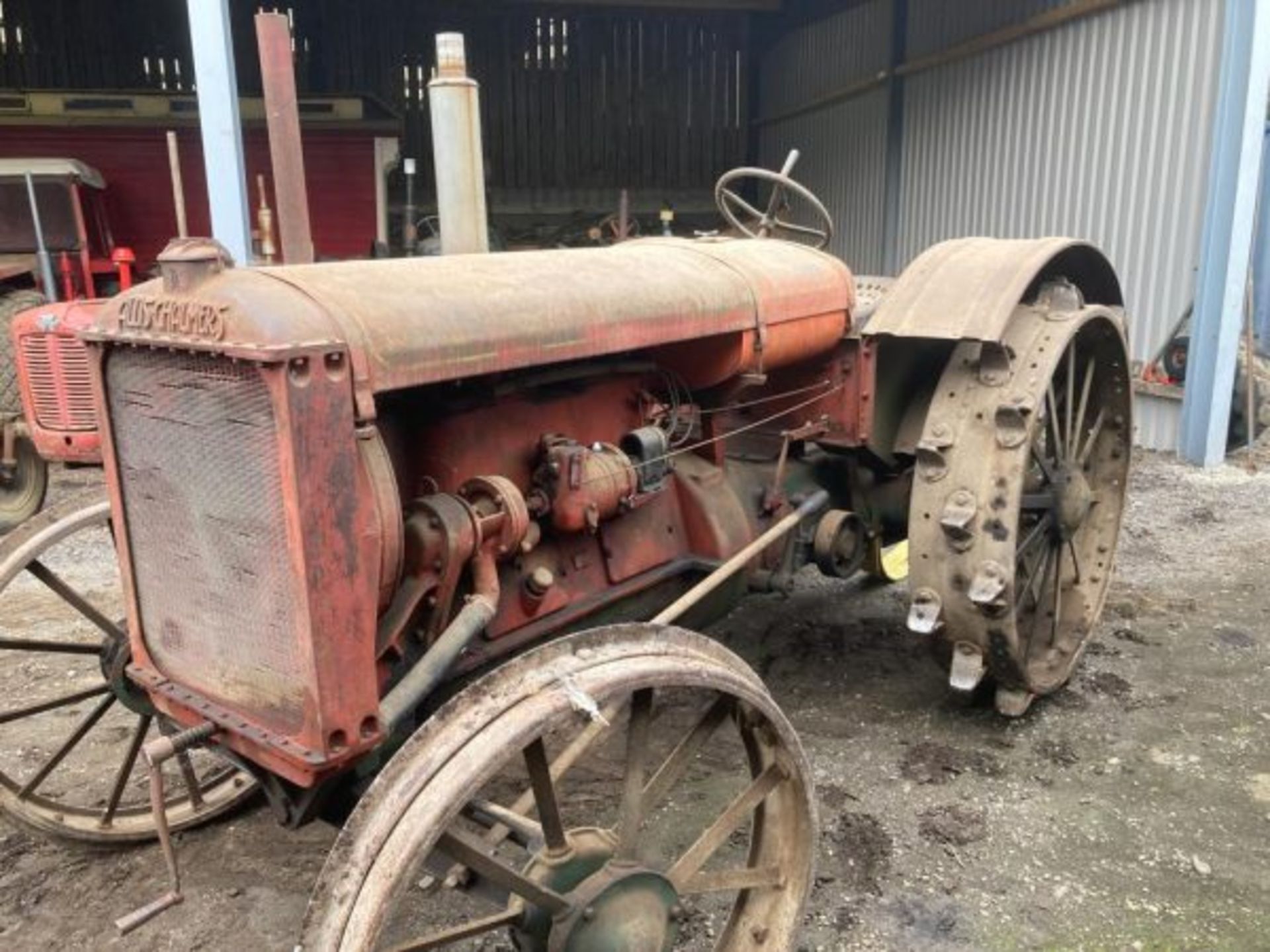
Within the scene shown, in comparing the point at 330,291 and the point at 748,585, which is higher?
the point at 330,291

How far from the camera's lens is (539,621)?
81.2 inches

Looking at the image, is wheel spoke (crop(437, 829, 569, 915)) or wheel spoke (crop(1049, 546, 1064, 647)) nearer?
wheel spoke (crop(437, 829, 569, 915))

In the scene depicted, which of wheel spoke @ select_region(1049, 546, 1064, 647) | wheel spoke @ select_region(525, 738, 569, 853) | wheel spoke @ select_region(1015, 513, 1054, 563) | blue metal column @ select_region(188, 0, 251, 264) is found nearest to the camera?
wheel spoke @ select_region(525, 738, 569, 853)

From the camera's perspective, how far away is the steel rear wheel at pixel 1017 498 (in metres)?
2.42

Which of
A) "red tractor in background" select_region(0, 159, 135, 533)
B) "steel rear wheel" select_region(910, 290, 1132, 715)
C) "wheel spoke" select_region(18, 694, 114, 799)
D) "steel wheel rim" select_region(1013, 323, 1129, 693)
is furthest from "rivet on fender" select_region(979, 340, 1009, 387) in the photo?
"red tractor in background" select_region(0, 159, 135, 533)

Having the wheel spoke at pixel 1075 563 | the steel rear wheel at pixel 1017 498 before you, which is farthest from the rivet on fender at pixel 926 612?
the wheel spoke at pixel 1075 563

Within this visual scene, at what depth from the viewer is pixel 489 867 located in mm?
1410

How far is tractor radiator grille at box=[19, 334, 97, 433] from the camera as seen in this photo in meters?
4.46

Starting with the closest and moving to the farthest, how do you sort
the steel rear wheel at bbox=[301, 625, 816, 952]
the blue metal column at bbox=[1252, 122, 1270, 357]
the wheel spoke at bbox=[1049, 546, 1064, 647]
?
the steel rear wheel at bbox=[301, 625, 816, 952]
the wheel spoke at bbox=[1049, 546, 1064, 647]
the blue metal column at bbox=[1252, 122, 1270, 357]

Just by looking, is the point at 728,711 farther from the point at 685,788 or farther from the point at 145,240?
the point at 145,240

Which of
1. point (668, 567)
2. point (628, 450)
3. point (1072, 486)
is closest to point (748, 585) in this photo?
point (668, 567)

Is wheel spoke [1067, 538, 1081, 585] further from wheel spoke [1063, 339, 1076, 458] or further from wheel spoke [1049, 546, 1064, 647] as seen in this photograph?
wheel spoke [1063, 339, 1076, 458]

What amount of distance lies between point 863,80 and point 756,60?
332 cm

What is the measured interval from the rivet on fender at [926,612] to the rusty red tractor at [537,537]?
0.02m
